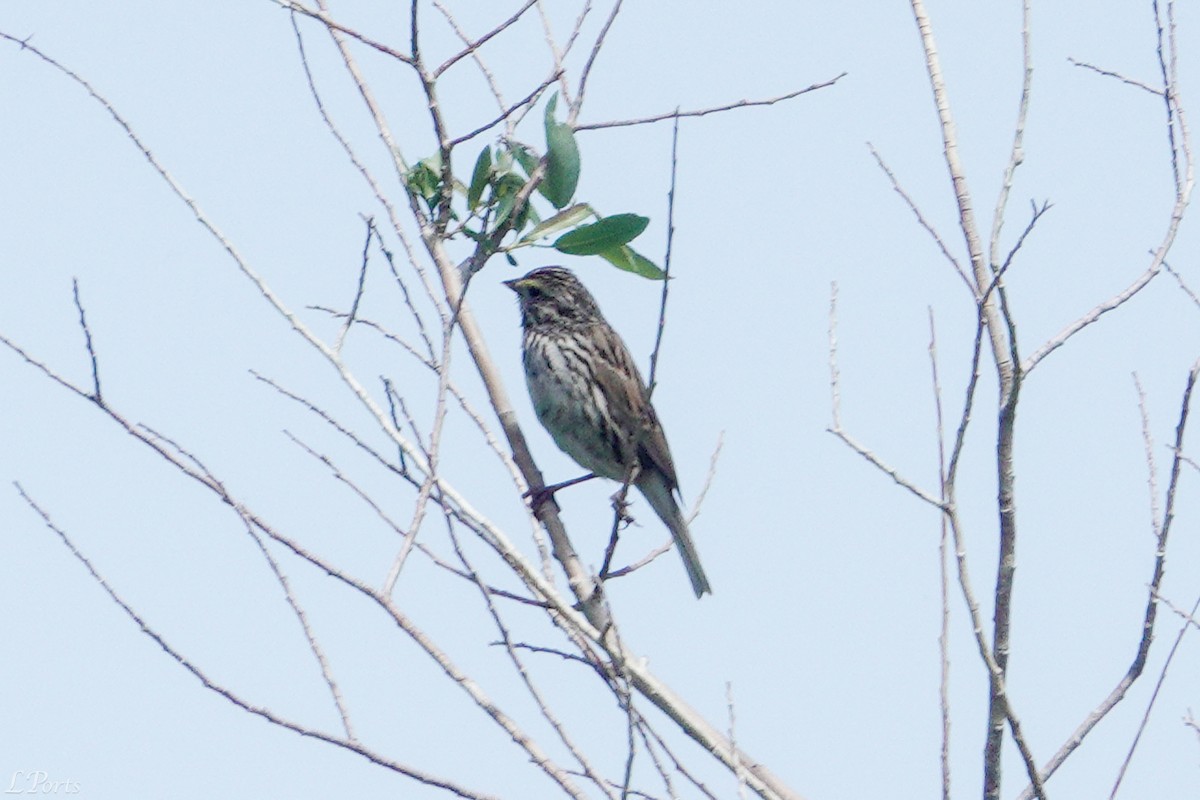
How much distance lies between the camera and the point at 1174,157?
455 centimetres

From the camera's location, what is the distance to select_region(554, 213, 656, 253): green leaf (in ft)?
16.1

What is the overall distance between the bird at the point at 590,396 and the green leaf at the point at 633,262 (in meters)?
2.17

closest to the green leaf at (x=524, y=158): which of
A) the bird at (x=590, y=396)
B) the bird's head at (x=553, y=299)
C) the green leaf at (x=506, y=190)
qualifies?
the green leaf at (x=506, y=190)

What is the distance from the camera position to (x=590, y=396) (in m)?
7.39

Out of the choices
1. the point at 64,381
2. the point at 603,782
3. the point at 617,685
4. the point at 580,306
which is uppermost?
the point at 580,306

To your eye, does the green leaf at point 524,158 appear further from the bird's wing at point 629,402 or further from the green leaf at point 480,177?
the bird's wing at point 629,402

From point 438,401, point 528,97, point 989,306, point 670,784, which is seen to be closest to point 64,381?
point 438,401

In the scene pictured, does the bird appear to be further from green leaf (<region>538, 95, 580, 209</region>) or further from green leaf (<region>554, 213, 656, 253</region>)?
green leaf (<region>538, 95, 580, 209</region>)

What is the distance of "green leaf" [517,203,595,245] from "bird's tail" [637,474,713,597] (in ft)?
8.87

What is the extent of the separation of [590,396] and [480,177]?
2.63 metres

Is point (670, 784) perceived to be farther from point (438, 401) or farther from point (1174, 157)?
point (1174, 157)

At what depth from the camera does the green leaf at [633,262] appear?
501cm

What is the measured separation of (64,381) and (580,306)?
3.89 m

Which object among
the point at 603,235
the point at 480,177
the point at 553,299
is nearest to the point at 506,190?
the point at 480,177
